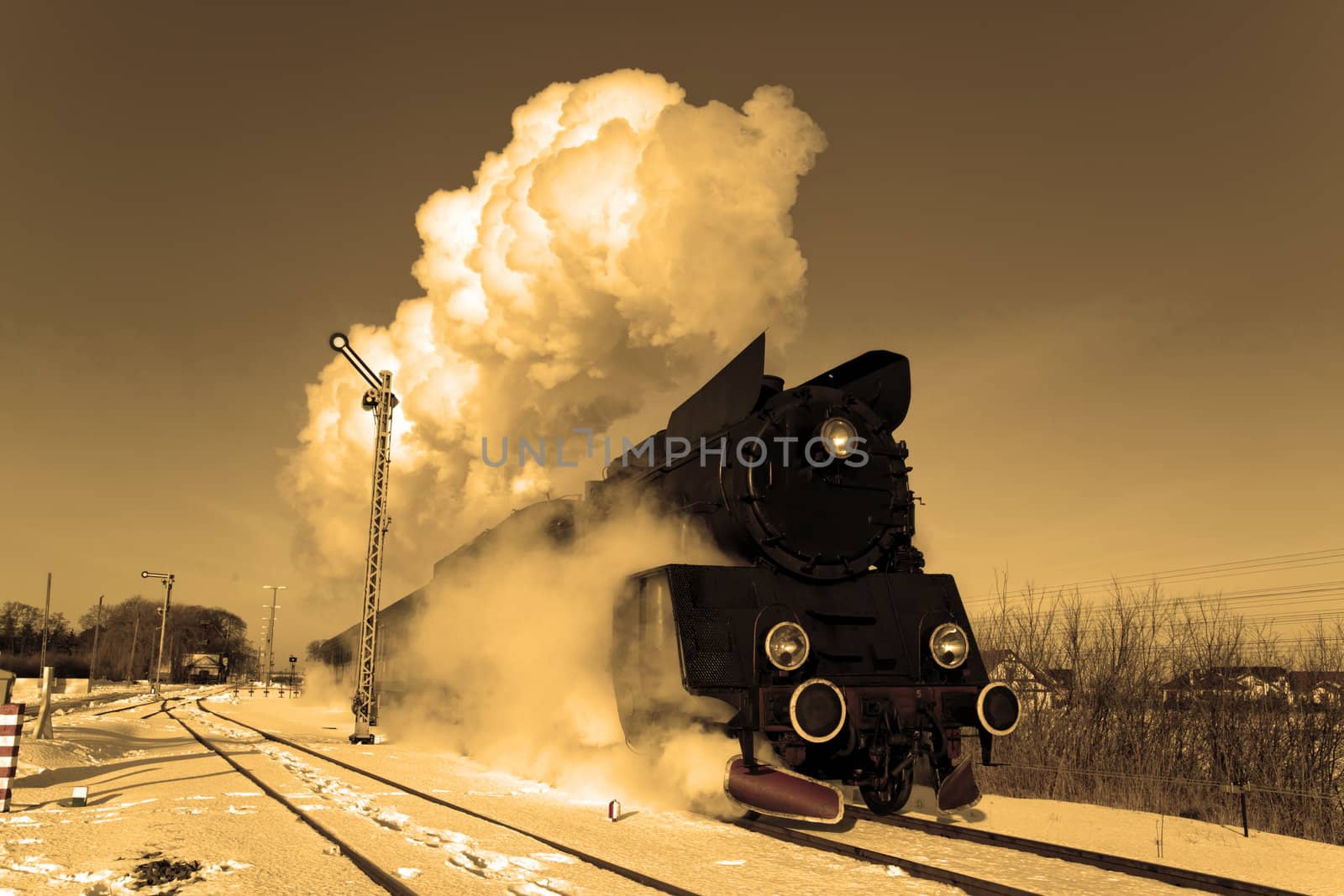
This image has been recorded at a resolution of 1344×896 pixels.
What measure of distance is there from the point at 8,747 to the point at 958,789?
7.23 meters

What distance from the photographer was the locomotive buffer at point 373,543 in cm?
1405

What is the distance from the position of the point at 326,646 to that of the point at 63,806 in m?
25.6

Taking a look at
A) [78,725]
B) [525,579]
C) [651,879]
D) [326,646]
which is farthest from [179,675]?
[651,879]

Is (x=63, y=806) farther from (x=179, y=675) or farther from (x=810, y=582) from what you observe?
(x=179, y=675)

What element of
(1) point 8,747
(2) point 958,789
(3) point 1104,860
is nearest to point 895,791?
(2) point 958,789

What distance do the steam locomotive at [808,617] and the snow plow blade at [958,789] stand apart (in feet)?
0.05

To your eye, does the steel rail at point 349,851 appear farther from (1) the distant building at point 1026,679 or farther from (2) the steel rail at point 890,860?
(1) the distant building at point 1026,679

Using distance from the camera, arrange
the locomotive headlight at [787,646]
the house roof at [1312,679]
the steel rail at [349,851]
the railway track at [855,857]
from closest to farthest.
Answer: the steel rail at [349,851]
the railway track at [855,857]
the locomotive headlight at [787,646]
the house roof at [1312,679]

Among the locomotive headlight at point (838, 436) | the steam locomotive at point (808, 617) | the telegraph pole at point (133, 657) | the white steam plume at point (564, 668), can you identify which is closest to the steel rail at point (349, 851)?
the steam locomotive at point (808, 617)

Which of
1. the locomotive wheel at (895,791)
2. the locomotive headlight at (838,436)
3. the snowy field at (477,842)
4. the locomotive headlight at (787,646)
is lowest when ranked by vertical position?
the snowy field at (477,842)

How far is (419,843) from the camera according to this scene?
568 cm

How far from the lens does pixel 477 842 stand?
574cm

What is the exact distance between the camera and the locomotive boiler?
629cm

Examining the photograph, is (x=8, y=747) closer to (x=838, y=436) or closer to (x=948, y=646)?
(x=838, y=436)
